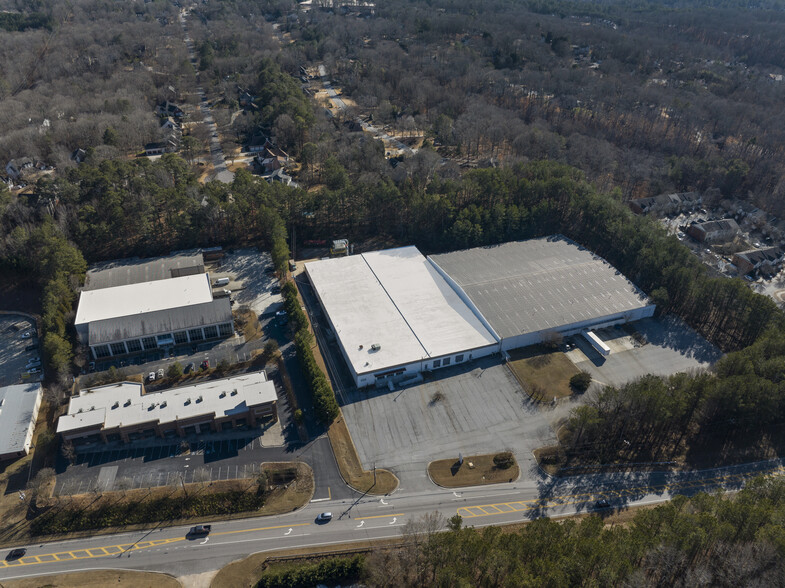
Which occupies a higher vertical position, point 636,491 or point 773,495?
point 773,495

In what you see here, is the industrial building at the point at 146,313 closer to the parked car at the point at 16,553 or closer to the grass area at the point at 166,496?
the grass area at the point at 166,496

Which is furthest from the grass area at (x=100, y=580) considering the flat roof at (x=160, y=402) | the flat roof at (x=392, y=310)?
the flat roof at (x=392, y=310)

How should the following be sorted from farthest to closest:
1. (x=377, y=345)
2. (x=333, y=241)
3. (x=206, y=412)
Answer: (x=333, y=241) < (x=377, y=345) < (x=206, y=412)

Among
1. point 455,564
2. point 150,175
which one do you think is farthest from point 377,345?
point 150,175

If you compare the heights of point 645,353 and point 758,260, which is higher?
point 758,260

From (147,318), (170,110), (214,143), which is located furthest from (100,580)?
(170,110)

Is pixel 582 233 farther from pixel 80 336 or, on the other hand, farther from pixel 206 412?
pixel 80 336

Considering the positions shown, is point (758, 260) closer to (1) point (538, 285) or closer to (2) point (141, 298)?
(1) point (538, 285)
